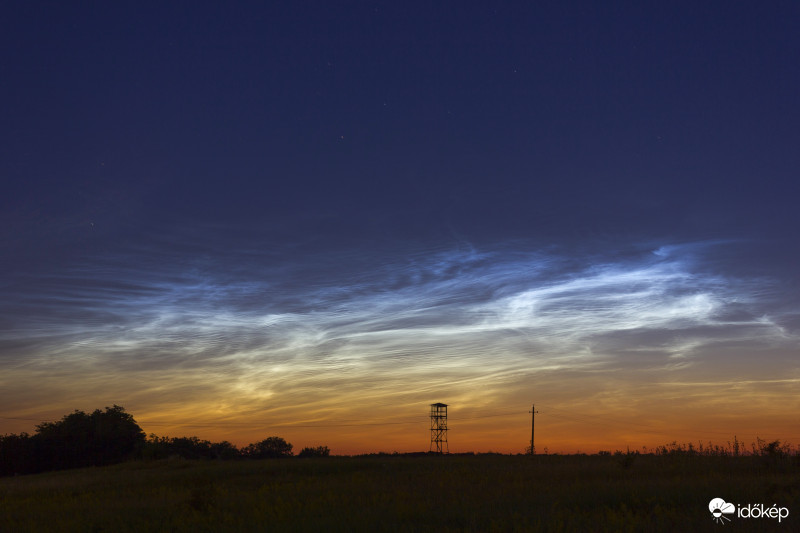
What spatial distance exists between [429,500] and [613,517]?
6.50m

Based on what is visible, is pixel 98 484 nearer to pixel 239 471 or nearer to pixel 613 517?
pixel 239 471

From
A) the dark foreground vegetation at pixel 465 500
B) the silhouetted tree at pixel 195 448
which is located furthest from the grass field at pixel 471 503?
the silhouetted tree at pixel 195 448

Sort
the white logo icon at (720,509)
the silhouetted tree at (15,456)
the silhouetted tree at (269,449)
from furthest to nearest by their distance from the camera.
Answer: the silhouetted tree at (269,449)
the silhouetted tree at (15,456)
the white logo icon at (720,509)

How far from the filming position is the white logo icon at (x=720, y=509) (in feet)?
47.5

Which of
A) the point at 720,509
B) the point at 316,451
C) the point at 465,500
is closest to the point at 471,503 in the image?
the point at 465,500

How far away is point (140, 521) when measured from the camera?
60.6 ft

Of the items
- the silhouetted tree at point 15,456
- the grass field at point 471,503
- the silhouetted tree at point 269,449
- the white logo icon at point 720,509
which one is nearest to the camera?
the white logo icon at point 720,509

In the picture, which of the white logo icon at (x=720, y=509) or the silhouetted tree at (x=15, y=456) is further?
the silhouetted tree at (x=15, y=456)

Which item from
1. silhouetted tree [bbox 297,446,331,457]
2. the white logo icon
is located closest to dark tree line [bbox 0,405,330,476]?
silhouetted tree [bbox 297,446,331,457]

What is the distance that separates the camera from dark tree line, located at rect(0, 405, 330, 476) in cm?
7924

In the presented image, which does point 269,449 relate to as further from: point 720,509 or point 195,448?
point 720,509

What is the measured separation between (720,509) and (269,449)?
91.7 meters

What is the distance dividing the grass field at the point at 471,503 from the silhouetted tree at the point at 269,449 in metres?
66.1

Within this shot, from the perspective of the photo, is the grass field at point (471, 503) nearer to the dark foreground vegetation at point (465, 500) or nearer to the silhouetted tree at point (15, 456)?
the dark foreground vegetation at point (465, 500)
